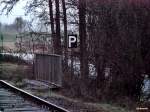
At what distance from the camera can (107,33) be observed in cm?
1659

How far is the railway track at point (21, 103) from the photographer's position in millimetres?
12844

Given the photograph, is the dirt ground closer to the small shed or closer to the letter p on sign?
the small shed

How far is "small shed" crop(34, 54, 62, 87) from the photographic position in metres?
18.1

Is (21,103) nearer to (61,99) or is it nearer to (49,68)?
(61,99)

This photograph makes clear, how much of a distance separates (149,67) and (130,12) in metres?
2.02

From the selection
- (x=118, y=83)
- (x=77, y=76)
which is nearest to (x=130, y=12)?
(x=118, y=83)

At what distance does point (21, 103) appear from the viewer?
14203mm

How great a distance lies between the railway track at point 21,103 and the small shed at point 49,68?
188 centimetres

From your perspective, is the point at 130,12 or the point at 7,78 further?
the point at 7,78

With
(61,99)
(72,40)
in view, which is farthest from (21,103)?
(72,40)

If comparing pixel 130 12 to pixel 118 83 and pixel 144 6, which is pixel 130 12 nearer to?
pixel 144 6

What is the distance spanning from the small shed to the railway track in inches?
74.0

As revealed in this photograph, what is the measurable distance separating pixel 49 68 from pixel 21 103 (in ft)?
16.6

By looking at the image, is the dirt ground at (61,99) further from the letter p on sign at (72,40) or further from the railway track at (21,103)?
the letter p on sign at (72,40)
